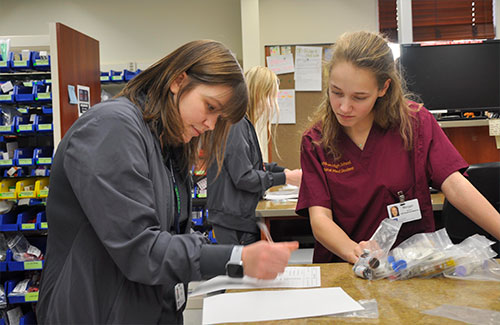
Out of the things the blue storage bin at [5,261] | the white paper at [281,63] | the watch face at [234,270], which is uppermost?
the white paper at [281,63]

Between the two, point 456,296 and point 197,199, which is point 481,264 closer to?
point 456,296

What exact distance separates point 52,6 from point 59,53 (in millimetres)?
2969

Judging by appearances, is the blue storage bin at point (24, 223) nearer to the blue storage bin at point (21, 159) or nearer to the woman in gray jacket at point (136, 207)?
the blue storage bin at point (21, 159)

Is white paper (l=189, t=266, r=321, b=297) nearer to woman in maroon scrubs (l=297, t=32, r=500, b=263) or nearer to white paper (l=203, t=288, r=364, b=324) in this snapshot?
white paper (l=203, t=288, r=364, b=324)

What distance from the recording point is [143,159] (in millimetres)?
939

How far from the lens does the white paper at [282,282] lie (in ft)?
3.64

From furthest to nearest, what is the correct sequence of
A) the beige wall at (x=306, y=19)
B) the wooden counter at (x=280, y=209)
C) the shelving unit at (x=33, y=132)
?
the beige wall at (x=306, y=19)
the shelving unit at (x=33, y=132)
the wooden counter at (x=280, y=209)

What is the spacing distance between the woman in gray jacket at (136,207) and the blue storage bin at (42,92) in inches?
85.8

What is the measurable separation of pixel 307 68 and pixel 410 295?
3.75 m

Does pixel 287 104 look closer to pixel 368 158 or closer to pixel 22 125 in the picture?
pixel 22 125

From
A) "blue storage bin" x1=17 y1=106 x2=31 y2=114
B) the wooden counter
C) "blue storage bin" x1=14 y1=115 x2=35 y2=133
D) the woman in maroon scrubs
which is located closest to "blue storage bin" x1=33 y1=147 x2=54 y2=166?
"blue storage bin" x1=14 y1=115 x2=35 y2=133

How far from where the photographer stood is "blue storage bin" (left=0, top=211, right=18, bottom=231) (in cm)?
306

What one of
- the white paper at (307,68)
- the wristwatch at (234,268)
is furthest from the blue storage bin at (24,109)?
the wristwatch at (234,268)

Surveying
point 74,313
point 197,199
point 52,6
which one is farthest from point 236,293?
point 52,6
